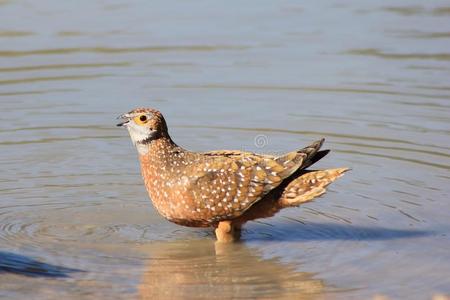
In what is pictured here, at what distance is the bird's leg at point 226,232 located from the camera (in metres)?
10.6

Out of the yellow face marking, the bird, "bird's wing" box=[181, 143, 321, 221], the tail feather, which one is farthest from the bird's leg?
the yellow face marking

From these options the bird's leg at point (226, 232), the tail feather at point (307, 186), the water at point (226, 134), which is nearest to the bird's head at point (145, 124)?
the water at point (226, 134)

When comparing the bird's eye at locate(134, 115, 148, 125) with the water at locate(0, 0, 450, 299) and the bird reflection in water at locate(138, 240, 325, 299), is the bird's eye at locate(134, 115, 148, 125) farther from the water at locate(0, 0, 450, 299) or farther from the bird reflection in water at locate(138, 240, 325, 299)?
the bird reflection in water at locate(138, 240, 325, 299)

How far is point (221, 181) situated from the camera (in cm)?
1041

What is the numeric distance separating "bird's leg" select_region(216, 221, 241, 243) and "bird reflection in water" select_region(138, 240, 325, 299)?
0.22 feet

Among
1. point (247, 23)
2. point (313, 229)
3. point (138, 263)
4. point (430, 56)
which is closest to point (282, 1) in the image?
point (247, 23)

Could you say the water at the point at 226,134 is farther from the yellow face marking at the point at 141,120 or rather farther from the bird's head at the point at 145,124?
the yellow face marking at the point at 141,120

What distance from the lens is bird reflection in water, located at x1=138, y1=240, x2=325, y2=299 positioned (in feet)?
30.5

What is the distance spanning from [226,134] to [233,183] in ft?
9.74

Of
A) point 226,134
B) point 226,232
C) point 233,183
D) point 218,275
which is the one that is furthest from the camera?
point 226,134

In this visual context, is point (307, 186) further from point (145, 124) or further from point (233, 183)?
point (145, 124)

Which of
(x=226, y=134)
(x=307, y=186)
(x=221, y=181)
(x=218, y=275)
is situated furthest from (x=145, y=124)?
(x=226, y=134)

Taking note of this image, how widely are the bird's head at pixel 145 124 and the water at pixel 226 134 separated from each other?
0.87m

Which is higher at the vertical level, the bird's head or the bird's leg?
the bird's head
